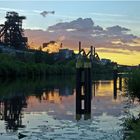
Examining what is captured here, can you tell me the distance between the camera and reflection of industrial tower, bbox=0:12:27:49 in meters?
186

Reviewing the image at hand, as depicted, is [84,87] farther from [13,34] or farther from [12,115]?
[13,34]

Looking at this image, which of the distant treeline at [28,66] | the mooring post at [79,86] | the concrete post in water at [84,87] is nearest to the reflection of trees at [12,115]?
the mooring post at [79,86]

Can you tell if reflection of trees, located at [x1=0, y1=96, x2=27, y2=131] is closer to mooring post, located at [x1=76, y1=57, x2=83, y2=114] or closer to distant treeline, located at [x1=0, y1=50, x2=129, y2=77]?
mooring post, located at [x1=76, y1=57, x2=83, y2=114]

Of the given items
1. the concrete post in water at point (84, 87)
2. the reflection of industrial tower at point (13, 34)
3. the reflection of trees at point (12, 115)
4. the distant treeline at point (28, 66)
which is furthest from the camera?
the reflection of industrial tower at point (13, 34)

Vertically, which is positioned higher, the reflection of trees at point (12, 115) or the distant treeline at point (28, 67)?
the distant treeline at point (28, 67)

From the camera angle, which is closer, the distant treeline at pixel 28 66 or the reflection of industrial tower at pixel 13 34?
the distant treeline at pixel 28 66

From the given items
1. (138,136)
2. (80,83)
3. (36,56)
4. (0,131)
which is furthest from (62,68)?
(138,136)

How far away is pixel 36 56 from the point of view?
176250 mm

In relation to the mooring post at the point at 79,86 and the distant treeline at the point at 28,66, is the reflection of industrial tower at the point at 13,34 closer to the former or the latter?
the distant treeline at the point at 28,66


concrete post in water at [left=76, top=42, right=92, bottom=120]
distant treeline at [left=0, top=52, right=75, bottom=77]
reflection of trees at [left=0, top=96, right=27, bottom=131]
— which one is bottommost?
reflection of trees at [left=0, top=96, right=27, bottom=131]

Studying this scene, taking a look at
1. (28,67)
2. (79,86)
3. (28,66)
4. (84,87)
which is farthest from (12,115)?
(28,66)

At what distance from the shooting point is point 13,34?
18550cm

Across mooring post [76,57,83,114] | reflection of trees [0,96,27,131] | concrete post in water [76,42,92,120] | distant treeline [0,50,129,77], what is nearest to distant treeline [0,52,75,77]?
distant treeline [0,50,129,77]

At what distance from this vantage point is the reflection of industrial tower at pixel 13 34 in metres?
186
